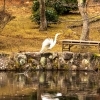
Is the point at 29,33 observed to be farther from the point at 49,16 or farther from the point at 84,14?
the point at 84,14

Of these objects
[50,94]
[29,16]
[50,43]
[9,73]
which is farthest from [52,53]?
[29,16]

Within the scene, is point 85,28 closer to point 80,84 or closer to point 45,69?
point 45,69

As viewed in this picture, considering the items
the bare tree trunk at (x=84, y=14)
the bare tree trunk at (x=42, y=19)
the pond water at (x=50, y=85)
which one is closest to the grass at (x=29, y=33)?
the bare tree trunk at (x=42, y=19)

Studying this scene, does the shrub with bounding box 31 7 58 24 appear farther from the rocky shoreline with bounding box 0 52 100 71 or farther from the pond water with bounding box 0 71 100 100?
the pond water with bounding box 0 71 100 100

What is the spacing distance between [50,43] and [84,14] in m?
2.86

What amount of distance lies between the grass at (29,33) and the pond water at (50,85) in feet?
10.1

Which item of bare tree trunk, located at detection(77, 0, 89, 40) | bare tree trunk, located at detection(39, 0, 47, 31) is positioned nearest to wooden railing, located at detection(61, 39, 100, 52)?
bare tree trunk, located at detection(77, 0, 89, 40)

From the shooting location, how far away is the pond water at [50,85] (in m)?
17.6

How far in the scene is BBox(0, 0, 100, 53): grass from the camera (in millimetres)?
26188

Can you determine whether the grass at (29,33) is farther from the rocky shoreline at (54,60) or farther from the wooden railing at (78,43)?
the rocky shoreline at (54,60)

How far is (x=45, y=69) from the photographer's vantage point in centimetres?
2375

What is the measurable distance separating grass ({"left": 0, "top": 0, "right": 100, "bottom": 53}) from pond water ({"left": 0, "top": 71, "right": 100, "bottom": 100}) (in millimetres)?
3081

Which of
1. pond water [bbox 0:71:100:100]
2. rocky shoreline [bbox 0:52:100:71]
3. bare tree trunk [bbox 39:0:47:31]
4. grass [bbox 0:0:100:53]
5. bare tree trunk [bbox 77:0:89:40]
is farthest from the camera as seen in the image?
bare tree trunk [bbox 39:0:47:31]

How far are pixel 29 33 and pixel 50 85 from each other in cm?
981
